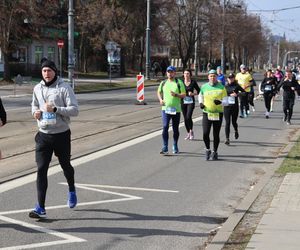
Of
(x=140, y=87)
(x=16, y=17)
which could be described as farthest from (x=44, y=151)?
(x=16, y=17)

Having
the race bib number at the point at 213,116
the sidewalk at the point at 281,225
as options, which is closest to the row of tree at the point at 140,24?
the race bib number at the point at 213,116

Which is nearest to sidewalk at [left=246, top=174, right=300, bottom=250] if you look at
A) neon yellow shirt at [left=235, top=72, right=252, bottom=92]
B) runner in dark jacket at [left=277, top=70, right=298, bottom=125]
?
runner in dark jacket at [left=277, top=70, right=298, bottom=125]

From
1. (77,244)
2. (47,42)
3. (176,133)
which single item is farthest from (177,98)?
(47,42)

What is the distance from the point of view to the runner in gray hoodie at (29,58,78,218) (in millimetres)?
6426

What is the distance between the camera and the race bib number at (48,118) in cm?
644

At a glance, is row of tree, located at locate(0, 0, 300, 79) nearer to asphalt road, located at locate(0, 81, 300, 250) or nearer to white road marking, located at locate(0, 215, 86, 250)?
Result: asphalt road, located at locate(0, 81, 300, 250)

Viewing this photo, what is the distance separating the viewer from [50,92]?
647 centimetres

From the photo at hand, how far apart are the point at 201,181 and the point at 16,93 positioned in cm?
2642

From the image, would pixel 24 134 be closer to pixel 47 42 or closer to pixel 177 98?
pixel 177 98

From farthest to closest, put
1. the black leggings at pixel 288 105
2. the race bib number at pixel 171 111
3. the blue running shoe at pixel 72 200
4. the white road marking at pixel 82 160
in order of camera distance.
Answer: the black leggings at pixel 288 105
the race bib number at pixel 171 111
the white road marking at pixel 82 160
the blue running shoe at pixel 72 200

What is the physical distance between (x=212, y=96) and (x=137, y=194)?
359 centimetres

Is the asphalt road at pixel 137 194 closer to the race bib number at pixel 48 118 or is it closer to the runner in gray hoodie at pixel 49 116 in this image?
the runner in gray hoodie at pixel 49 116

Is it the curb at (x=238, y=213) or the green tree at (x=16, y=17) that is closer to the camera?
the curb at (x=238, y=213)

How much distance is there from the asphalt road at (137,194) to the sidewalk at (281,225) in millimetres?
571
